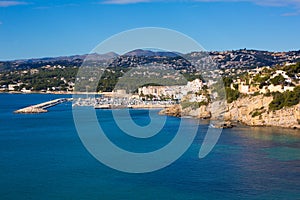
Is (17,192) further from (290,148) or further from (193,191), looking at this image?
(290,148)

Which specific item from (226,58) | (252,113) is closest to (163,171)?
(252,113)

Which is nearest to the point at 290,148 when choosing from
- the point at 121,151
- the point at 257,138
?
the point at 257,138

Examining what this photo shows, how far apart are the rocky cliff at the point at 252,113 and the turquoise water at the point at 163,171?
878 millimetres

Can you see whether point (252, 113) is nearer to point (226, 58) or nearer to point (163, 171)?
point (163, 171)

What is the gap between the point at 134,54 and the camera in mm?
43250

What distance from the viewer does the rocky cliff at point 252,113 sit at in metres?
14.4

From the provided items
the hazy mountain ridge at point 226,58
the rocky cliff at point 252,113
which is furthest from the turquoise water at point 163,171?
the hazy mountain ridge at point 226,58

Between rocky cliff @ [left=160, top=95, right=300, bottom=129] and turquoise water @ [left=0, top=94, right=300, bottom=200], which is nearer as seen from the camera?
turquoise water @ [left=0, top=94, right=300, bottom=200]

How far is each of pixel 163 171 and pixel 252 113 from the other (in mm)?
7333

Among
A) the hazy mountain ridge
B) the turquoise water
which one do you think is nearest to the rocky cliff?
the turquoise water

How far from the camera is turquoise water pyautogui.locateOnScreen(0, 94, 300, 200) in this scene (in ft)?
24.9

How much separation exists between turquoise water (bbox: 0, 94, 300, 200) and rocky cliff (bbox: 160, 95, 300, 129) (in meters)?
0.88

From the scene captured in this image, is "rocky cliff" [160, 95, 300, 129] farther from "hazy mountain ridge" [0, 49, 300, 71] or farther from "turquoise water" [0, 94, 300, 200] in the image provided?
"hazy mountain ridge" [0, 49, 300, 71]

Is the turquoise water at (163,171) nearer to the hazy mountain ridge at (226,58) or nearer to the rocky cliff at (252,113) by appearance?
the rocky cliff at (252,113)
